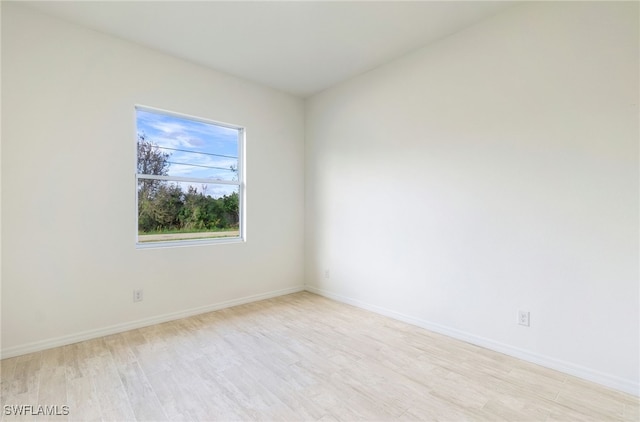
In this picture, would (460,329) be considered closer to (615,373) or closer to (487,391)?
(487,391)

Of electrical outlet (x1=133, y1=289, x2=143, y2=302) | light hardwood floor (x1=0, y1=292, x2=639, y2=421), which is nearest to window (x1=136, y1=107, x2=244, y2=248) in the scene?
electrical outlet (x1=133, y1=289, x2=143, y2=302)

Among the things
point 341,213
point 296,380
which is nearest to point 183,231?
point 341,213

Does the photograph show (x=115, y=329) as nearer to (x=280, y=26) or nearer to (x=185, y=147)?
(x=185, y=147)

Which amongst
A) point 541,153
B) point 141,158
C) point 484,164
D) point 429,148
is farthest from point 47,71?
point 541,153

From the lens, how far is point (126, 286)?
289 cm

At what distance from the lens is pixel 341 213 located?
3.88 m

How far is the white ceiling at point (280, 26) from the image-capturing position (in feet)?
7.88

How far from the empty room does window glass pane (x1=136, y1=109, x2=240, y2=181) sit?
0.07 feet

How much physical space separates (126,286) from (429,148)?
331 cm

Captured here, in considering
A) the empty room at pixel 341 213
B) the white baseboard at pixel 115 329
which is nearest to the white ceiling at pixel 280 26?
the empty room at pixel 341 213

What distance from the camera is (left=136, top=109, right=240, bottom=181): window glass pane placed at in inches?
123

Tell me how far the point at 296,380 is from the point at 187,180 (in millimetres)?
2454

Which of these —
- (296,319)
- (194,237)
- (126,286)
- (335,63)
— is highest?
(335,63)

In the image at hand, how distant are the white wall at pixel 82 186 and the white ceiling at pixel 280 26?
0.24 m
